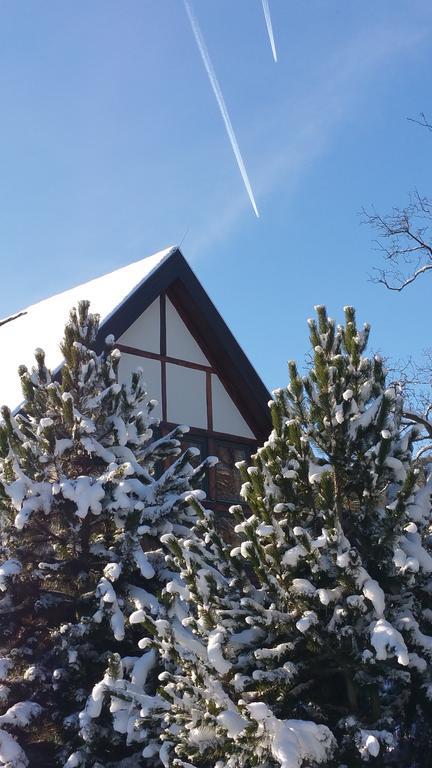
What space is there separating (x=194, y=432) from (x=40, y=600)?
521cm

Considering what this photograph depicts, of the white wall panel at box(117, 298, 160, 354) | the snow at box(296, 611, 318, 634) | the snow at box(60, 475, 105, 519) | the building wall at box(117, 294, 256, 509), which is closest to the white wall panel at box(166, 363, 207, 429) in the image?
the building wall at box(117, 294, 256, 509)

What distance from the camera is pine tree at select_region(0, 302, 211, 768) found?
24.3 feet

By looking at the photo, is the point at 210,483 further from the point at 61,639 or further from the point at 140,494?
the point at 61,639

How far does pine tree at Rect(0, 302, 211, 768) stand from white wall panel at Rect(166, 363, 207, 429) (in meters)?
3.43

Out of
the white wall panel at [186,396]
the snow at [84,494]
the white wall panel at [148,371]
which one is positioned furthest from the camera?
the white wall panel at [186,396]

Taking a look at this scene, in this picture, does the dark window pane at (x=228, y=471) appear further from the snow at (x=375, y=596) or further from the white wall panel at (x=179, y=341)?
the snow at (x=375, y=596)

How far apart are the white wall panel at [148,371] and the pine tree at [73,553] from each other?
284cm

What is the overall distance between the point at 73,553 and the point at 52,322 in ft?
20.7

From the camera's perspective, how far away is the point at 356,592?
5.98m

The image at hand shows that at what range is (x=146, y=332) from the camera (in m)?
12.6

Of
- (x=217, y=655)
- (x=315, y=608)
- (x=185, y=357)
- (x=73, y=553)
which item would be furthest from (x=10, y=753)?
(x=185, y=357)

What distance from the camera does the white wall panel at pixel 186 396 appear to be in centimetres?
1263

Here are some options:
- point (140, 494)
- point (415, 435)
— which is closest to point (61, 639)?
point (140, 494)

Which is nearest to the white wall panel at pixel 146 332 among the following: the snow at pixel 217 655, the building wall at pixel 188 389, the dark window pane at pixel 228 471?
the building wall at pixel 188 389
